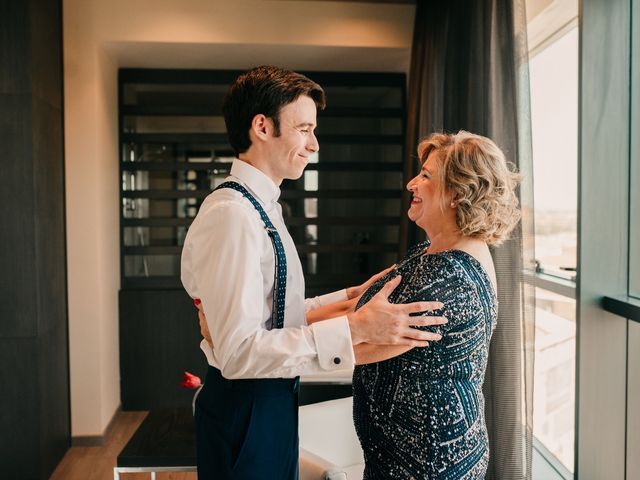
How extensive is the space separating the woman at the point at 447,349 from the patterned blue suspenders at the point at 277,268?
203 millimetres

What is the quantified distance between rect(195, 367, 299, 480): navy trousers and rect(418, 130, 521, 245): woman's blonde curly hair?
564mm

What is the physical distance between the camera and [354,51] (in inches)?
152

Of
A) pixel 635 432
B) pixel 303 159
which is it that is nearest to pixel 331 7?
pixel 303 159

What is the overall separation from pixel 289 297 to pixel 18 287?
2.09 meters

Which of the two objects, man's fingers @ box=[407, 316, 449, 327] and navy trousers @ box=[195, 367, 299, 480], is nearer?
man's fingers @ box=[407, 316, 449, 327]

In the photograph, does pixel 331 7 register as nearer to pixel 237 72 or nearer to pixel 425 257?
pixel 237 72

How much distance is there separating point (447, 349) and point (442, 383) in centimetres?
8

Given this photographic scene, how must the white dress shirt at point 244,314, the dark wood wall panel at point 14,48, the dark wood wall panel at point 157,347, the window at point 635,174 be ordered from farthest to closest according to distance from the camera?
the dark wood wall panel at point 157,347 → the dark wood wall panel at point 14,48 → the window at point 635,174 → the white dress shirt at point 244,314

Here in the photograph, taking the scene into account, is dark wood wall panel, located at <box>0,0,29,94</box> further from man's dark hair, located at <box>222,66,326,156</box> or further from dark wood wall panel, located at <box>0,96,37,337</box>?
man's dark hair, located at <box>222,66,326,156</box>

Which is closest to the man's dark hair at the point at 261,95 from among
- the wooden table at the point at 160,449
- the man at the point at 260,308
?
the man at the point at 260,308

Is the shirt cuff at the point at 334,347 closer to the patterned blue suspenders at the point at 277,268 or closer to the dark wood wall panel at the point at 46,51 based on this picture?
the patterned blue suspenders at the point at 277,268

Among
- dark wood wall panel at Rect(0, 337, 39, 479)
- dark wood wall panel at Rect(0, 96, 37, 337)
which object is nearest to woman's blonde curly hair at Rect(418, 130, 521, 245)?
dark wood wall panel at Rect(0, 96, 37, 337)

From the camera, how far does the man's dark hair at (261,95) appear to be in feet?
4.83

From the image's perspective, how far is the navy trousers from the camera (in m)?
1.46
